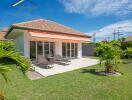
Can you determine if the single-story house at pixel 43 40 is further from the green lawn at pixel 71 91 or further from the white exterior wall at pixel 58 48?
the green lawn at pixel 71 91

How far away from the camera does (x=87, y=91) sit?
12914 millimetres

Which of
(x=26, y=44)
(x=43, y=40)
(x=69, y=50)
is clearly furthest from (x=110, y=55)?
(x=69, y=50)

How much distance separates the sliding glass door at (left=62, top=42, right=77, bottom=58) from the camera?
3800cm

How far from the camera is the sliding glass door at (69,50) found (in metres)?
38.0

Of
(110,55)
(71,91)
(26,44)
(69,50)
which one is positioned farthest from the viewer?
(69,50)

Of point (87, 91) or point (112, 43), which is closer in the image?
point (87, 91)

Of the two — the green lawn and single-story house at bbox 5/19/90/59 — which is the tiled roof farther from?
the green lawn

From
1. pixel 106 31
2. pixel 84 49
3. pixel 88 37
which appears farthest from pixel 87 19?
pixel 106 31

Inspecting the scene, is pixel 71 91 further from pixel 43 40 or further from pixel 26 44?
pixel 26 44

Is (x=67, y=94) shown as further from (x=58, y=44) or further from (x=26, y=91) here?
(x=58, y=44)

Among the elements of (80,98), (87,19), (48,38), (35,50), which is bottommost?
(80,98)

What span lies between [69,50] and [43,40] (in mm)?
10503

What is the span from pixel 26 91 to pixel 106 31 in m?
81.2

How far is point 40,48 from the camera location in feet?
107
